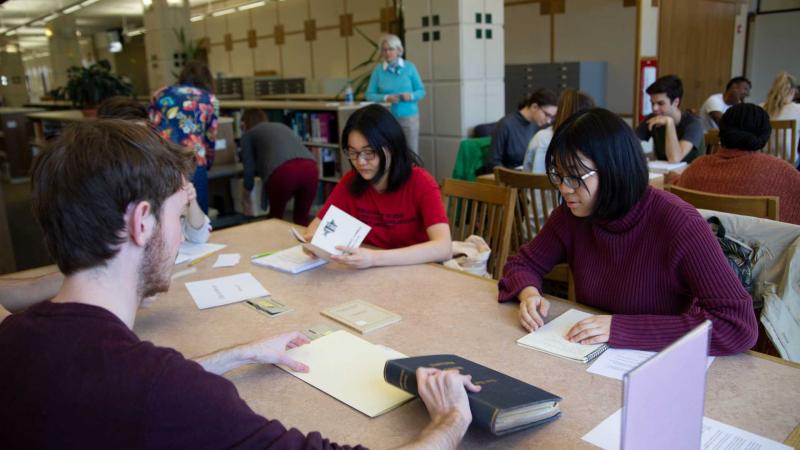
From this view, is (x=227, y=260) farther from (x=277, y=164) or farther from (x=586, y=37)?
(x=586, y=37)

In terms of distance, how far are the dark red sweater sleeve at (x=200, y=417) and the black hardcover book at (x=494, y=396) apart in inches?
13.0

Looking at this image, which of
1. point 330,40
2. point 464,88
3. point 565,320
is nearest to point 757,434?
point 565,320

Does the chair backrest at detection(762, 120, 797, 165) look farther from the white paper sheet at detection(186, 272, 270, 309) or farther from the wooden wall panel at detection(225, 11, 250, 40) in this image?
the wooden wall panel at detection(225, 11, 250, 40)

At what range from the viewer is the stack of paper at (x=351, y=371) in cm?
120

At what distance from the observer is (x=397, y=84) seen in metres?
5.71

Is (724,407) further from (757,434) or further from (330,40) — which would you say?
(330,40)

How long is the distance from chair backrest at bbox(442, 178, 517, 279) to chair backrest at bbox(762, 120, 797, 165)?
3169 mm

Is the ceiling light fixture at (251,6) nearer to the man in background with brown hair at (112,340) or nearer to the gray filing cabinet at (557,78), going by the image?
the gray filing cabinet at (557,78)

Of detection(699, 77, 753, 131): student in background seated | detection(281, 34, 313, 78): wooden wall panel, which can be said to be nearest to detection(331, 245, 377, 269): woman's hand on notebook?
detection(699, 77, 753, 131): student in background seated

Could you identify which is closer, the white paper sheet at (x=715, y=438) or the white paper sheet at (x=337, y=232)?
the white paper sheet at (x=715, y=438)

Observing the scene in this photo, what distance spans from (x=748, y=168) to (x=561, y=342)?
182cm

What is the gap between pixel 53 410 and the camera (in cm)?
77

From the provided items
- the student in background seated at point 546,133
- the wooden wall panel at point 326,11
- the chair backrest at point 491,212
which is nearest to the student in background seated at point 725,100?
the student in background seated at point 546,133

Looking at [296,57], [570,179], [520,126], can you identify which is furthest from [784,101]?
[296,57]
